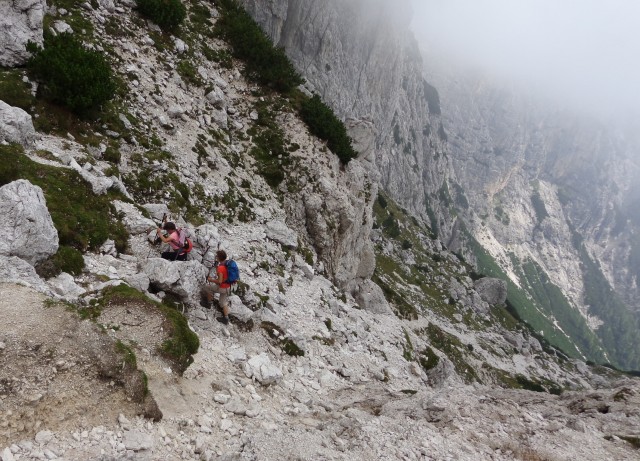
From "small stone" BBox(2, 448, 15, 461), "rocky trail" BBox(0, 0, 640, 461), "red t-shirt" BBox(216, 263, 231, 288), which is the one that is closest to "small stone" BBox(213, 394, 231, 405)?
"rocky trail" BBox(0, 0, 640, 461)

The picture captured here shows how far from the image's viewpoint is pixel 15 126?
605 inches

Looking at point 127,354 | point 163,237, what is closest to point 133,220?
point 163,237

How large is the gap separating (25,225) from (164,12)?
27.9 metres

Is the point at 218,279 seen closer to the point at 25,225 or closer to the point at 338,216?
the point at 25,225

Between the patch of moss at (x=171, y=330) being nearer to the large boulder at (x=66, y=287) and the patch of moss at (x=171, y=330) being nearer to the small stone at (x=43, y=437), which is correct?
the large boulder at (x=66, y=287)

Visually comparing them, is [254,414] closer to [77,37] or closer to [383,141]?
[77,37]

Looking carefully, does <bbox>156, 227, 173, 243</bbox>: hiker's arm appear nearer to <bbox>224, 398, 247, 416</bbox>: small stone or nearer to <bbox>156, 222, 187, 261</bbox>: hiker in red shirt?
<bbox>156, 222, 187, 261</bbox>: hiker in red shirt

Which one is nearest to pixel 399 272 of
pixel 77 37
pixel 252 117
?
pixel 252 117

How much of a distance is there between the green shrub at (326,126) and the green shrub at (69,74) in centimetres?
1808

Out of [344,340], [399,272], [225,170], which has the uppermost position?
[225,170]

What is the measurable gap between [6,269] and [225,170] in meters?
19.3

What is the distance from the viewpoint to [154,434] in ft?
28.7

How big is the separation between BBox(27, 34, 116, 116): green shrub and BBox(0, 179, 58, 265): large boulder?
10.2 m

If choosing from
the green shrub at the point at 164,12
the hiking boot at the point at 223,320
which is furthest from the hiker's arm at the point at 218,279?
the green shrub at the point at 164,12
